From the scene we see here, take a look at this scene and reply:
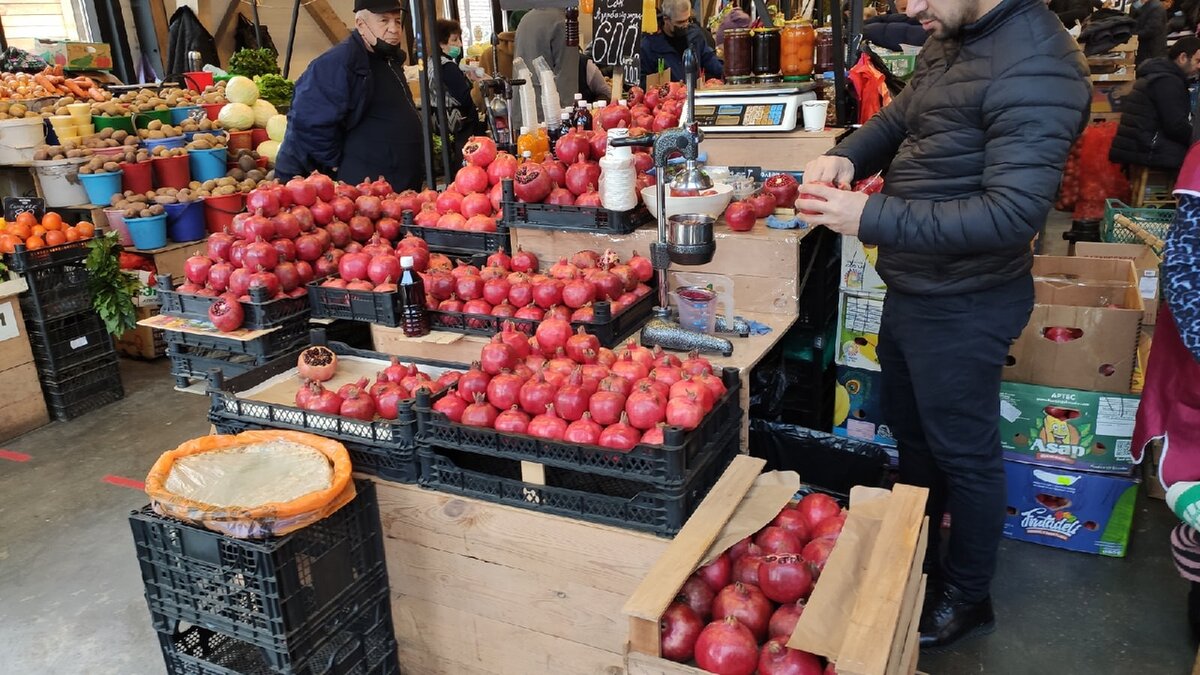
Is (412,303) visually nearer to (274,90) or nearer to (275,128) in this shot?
(275,128)

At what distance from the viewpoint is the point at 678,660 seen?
1594 mm

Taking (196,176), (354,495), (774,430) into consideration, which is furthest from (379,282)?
(196,176)

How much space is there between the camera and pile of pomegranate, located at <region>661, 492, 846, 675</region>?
4.99ft

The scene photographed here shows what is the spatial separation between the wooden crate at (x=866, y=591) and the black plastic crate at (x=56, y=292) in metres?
4.14

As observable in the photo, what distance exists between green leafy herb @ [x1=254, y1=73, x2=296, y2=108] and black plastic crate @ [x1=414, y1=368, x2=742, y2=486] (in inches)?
257

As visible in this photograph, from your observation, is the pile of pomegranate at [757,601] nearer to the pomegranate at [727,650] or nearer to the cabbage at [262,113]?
the pomegranate at [727,650]

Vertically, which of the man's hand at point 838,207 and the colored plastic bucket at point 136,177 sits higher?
the man's hand at point 838,207

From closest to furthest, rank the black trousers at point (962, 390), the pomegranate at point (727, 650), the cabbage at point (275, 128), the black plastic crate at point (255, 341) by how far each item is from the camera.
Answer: the pomegranate at point (727, 650) < the black trousers at point (962, 390) < the black plastic crate at point (255, 341) < the cabbage at point (275, 128)

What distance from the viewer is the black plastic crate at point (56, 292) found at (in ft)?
→ 14.7

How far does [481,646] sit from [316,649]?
17.6 inches

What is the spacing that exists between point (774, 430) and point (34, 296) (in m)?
3.88

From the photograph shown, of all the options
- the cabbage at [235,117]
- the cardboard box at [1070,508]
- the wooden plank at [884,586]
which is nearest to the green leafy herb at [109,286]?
the cabbage at [235,117]

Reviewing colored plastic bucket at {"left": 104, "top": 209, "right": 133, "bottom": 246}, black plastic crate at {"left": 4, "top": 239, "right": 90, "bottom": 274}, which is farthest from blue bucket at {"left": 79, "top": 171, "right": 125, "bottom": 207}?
black plastic crate at {"left": 4, "top": 239, "right": 90, "bottom": 274}

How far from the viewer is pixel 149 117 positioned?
21.5 ft
